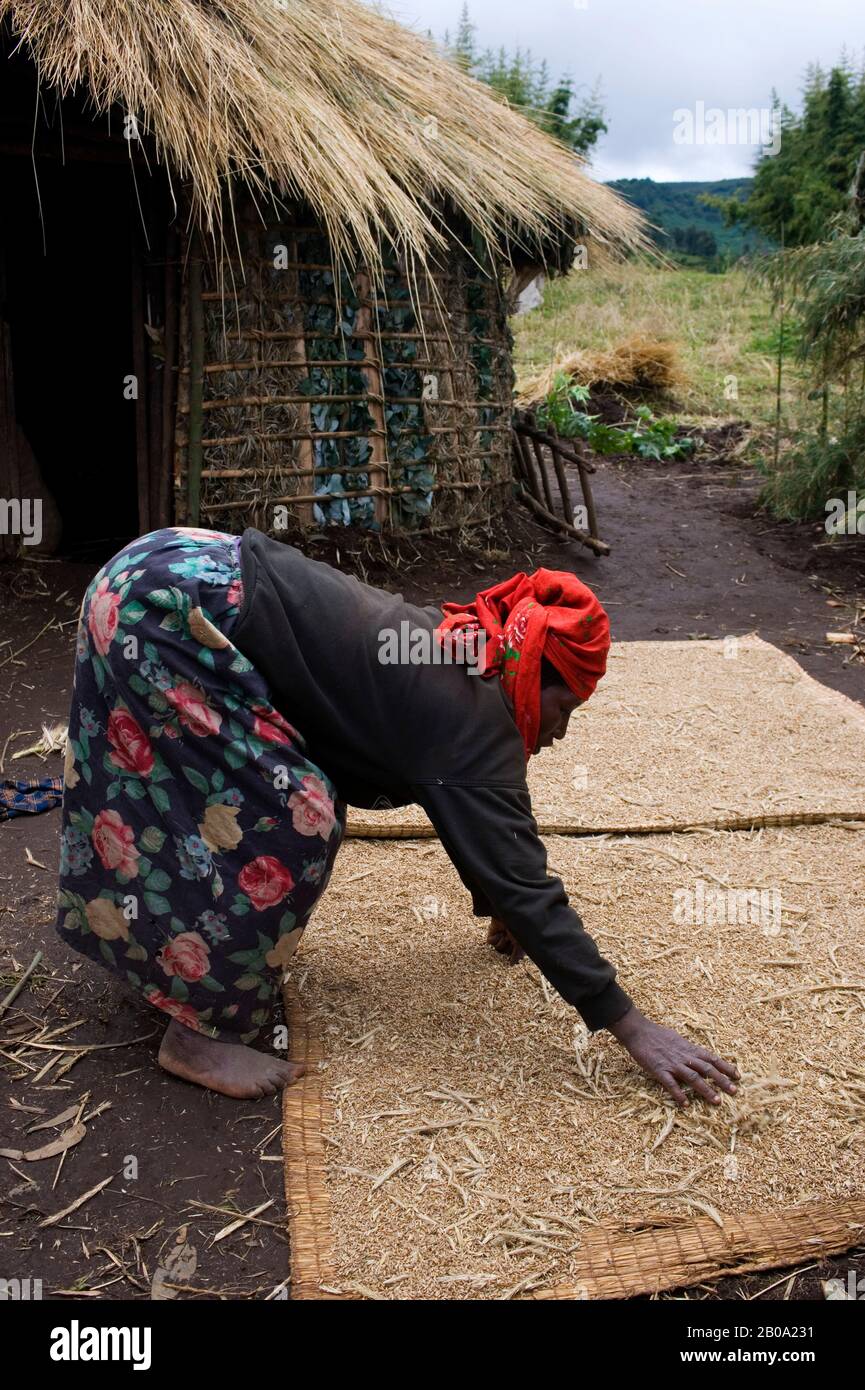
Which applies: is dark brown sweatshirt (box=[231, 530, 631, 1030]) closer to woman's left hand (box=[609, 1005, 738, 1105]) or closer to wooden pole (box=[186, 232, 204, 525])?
woman's left hand (box=[609, 1005, 738, 1105])

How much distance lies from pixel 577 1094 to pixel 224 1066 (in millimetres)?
661

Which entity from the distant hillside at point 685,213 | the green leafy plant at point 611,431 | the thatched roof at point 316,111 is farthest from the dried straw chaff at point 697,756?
the distant hillside at point 685,213

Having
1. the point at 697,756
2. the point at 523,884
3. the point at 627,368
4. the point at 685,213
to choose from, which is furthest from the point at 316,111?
the point at 685,213

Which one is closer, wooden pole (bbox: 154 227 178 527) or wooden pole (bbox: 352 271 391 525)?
wooden pole (bbox: 154 227 178 527)

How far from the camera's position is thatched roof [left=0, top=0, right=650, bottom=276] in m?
4.41

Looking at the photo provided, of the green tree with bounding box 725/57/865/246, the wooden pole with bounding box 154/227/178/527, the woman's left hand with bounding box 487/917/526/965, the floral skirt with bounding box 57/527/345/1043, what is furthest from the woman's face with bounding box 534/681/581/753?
the green tree with bounding box 725/57/865/246

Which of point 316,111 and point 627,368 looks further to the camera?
point 627,368

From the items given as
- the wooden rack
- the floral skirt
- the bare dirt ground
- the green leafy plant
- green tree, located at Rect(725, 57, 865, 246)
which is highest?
green tree, located at Rect(725, 57, 865, 246)

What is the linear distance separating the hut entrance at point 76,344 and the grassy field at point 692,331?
5.63 meters

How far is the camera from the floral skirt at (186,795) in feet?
6.04

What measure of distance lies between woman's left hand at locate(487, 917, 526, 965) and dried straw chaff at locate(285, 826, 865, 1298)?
37 millimetres

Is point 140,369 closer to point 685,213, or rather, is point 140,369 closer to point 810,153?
point 810,153

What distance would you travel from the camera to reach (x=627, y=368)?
11438mm

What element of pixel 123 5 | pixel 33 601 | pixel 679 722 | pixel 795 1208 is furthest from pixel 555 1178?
pixel 123 5
